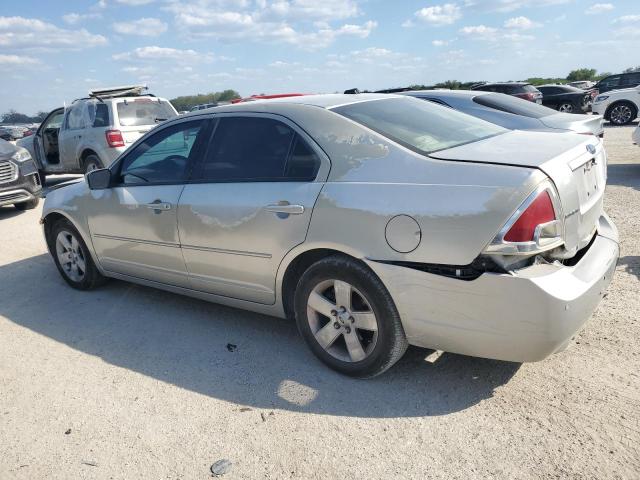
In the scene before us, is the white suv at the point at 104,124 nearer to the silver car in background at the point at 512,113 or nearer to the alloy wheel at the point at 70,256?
the alloy wheel at the point at 70,256

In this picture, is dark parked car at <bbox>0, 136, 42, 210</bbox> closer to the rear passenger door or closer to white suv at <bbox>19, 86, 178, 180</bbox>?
white suv at <bbox>19, 86, 178, 180</bbox>

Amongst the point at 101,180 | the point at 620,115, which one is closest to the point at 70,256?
the point at 101,180

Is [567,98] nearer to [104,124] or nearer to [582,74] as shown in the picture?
[104,124]

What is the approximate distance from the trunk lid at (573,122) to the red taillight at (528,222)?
209 inches

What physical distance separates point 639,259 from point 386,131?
2.91 metres

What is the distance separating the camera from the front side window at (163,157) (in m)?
4.02

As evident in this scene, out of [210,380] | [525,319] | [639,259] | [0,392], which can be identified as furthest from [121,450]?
[639,259]

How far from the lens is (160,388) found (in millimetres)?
3316

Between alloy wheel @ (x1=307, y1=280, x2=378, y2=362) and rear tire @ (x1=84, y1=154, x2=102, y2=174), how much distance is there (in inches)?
332

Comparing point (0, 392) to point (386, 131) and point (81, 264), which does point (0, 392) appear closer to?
point (81, 264)

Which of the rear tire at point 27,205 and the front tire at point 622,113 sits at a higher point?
the rear tire at point 27,205

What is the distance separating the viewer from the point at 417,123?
3.45m

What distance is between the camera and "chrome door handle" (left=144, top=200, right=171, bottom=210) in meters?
3.98

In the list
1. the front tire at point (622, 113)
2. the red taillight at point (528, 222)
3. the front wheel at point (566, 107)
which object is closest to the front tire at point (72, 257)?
the red taillight at point (528, 222)
